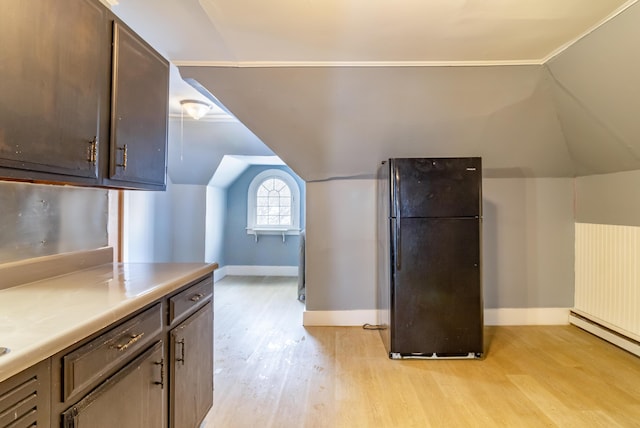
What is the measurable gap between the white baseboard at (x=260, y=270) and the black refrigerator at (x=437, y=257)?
3698 mm

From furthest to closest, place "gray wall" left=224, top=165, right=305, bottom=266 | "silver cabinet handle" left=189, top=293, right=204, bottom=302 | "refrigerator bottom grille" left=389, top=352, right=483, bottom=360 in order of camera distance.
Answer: "gray wall" left=224, top=165, right=305, bottom=266, "refrigerator bottom grille" left=389, top=352, right=483, bottom=360, "silver cabinet handle" left=189, top=293, right=204, bottom=302

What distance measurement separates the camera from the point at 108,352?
1084 mm

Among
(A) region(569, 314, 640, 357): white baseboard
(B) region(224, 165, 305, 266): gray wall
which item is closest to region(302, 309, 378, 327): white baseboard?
(A) region(569, 314, 640, 357): white baseboard

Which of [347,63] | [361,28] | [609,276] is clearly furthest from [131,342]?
[609,276]

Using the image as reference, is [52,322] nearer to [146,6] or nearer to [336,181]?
[146,6]

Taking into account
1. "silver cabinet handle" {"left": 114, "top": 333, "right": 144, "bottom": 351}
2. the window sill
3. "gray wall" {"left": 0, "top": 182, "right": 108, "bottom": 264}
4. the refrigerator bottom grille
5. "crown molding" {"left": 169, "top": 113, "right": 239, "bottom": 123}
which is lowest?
the refrigerator bottom grille

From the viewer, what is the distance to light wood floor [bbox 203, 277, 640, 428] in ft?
6.64

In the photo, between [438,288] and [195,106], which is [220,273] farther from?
[438,288]

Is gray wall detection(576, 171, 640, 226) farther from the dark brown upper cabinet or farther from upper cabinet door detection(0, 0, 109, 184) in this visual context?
upper cabinet door detection(0, 0, 109, 184)

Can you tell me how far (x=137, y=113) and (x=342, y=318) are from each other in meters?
2.70

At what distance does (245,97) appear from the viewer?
287 cm

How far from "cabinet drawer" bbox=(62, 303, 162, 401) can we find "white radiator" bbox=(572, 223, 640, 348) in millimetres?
3567

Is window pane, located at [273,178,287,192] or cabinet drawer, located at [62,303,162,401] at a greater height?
window pane, located at [273,178,287,192]

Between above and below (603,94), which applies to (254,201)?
below
